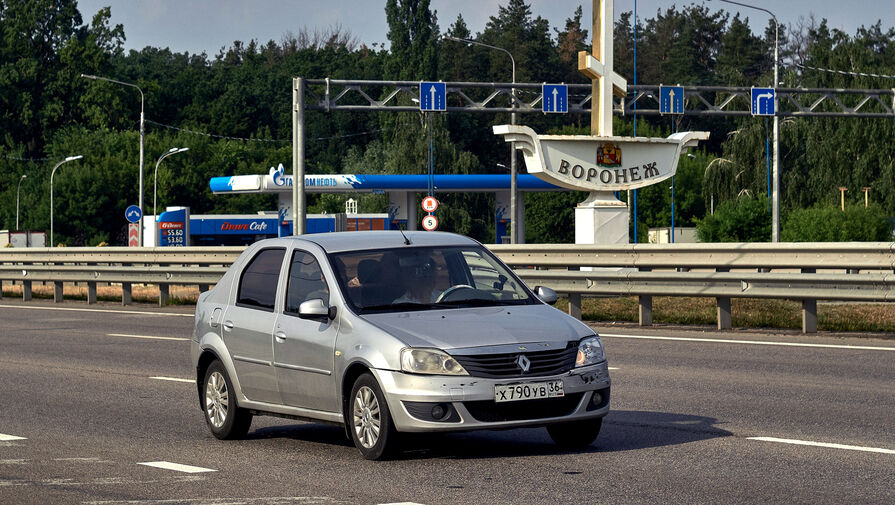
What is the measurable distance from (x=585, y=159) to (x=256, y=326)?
783 inches

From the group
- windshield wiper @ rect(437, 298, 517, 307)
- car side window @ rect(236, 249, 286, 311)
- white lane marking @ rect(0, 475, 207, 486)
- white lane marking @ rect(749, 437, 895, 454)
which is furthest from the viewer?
car side window @ rect(236, 249, 286, 311)

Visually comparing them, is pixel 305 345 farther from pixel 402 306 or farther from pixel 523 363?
pixel 523 363

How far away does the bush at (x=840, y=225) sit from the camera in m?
55.1

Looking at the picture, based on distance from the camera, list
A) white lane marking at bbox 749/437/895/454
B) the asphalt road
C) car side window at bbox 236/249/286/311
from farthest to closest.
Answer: car side window at bbox 236/249/286/311 < white lane marking at bbox 749/437/895/454 < the asphalt road

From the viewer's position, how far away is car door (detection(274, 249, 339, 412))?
9188 millimetres

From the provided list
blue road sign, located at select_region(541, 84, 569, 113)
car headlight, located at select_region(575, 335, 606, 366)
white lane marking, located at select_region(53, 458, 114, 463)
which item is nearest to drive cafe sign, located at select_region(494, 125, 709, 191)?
blue road sign, located at select_region(541, 84, 569, 113)

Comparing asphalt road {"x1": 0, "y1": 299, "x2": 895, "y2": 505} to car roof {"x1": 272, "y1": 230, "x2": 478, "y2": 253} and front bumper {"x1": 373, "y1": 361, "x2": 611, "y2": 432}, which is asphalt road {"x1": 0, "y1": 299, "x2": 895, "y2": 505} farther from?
car roof {"x1": 272, "y1": 230, "x2": 478, "y2": 253}

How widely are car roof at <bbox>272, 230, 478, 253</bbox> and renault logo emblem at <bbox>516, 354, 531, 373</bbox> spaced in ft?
5.10

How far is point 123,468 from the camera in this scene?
8.83 meters

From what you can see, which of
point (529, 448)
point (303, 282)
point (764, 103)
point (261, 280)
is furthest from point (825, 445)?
point (764, 103)

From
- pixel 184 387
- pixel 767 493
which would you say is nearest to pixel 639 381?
pixel 184 387

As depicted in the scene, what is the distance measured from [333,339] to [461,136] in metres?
110

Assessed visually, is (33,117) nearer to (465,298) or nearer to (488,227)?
(488,227)

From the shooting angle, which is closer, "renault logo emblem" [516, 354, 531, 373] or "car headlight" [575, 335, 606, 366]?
"renault logo emblem" [516, 354, 531, 373]
